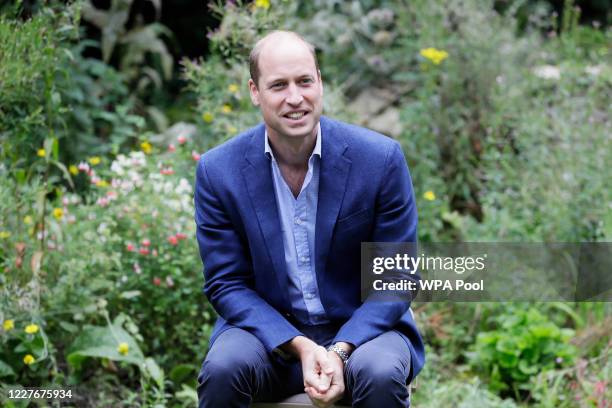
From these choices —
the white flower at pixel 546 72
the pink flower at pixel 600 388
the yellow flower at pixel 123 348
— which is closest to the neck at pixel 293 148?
the yellow flower at pixel 123 348

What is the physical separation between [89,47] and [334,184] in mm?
3928

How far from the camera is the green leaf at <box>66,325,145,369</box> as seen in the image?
3498mm

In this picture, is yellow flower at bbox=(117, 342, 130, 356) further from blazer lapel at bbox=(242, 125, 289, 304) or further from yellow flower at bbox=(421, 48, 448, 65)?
yellow flower at bbox=(421, 48, 448, 65)

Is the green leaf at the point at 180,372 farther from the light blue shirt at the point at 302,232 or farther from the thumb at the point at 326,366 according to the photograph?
the thumb at the point at 326,366

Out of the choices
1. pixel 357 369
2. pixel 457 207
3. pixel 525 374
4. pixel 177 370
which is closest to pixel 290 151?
pixel 357 369

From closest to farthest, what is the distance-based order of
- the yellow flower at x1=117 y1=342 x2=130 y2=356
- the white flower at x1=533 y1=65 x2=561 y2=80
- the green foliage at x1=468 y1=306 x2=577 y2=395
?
the yellow flower at x1=117 y1=342 x2=130 y2=356, the green foliage at x1=468 y1=306 x2=577 y2=395, the white flower at x1=533 y1=65 x2=561 y2=80

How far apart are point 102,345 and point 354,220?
4.24 feet

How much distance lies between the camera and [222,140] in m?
4.09

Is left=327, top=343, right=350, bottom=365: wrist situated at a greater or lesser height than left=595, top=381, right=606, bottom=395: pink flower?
greater

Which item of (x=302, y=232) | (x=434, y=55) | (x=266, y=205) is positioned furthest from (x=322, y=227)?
(x=434, y=55)

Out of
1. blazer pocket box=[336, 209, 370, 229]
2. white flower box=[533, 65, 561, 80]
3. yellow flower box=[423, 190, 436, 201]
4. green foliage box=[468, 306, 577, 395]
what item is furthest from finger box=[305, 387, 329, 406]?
white flower box=[533, 65, 561, 80]

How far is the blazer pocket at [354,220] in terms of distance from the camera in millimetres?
2777

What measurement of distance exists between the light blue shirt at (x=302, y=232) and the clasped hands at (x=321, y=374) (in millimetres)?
206

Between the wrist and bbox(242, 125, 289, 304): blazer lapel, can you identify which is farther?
bbox(242, 125, 289, 304): blazer lapel
